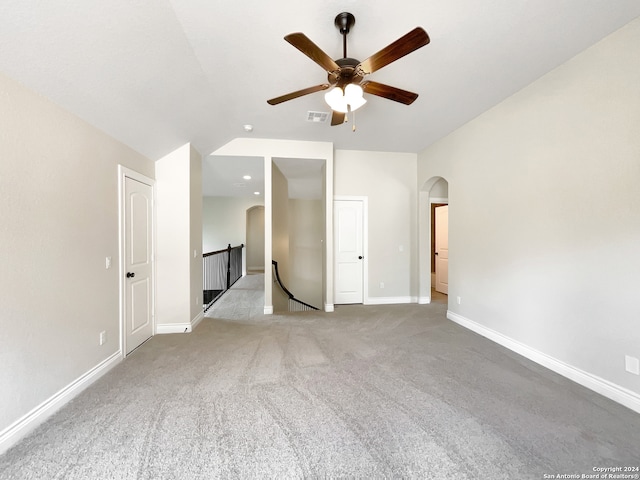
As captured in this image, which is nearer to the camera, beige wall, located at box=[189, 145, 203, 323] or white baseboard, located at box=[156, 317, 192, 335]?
white baseboard, located at box=[156, 317, 192, 335]

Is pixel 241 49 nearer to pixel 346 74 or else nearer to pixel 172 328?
pixel 346 74

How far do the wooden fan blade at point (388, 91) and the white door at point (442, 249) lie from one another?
430 centimetres

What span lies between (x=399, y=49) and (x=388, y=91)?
485mm

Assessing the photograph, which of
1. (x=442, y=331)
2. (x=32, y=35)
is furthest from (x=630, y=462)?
(x=32, y=35)

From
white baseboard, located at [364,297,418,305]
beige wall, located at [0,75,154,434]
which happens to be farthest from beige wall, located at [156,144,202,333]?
white baseboard, located at [364,297,418,305]

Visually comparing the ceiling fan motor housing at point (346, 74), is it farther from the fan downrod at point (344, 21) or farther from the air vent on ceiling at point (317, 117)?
the air vent on ceiling at point (317, 117)

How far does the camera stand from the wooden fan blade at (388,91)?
2014 millimetres

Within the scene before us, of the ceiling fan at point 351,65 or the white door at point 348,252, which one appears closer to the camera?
the ceiling fan at point 351,65

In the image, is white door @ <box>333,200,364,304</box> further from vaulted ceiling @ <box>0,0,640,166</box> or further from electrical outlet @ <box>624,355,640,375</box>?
electrical outlet @ <box>624,355,640,375</box>

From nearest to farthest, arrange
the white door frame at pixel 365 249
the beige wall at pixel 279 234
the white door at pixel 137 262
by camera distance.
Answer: the white door at pixel 137 262
the beige wall at pixel 279 234
the white door frame at pixel 365 249

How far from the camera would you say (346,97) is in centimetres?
193

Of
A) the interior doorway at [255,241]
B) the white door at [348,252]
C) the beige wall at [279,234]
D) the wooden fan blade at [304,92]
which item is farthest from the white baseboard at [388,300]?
the interior doorway at [255,241]

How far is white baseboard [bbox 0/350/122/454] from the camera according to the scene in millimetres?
1562

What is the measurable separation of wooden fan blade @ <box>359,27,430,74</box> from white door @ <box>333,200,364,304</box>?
10.2 ft
